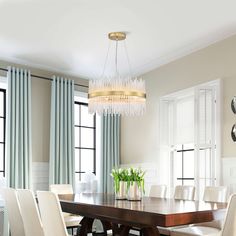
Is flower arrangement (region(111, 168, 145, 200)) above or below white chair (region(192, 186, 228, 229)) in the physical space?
above

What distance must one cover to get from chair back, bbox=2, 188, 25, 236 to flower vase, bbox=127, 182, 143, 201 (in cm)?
114

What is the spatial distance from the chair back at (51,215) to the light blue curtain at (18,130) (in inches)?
101

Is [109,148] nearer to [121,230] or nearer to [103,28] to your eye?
[103,28]

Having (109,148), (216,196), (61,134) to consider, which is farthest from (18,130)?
(216,196)

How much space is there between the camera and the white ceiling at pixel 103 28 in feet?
13.6

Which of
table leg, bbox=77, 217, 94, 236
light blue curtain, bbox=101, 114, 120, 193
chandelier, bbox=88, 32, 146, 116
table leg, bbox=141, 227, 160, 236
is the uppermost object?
chandelier, bbox=88, 32, 146, 116

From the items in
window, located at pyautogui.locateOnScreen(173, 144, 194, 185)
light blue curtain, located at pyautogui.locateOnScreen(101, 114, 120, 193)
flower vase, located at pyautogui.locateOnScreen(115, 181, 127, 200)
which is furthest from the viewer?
light blue curtain, located at pyautogui.locateOnScreen(101, 114, 120, 193)

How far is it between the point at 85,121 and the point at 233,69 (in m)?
2.98

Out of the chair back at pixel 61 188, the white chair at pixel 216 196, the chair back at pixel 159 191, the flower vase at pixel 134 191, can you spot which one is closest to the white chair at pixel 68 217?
the chair back at pixel 61 188

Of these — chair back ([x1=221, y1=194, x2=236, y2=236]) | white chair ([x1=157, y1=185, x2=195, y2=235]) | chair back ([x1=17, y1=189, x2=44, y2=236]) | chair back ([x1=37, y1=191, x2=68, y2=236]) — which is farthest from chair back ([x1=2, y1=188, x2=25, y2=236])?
chair back ([x1=221, y1=194, x2=236, y2=236])

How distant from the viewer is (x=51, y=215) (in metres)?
3.09

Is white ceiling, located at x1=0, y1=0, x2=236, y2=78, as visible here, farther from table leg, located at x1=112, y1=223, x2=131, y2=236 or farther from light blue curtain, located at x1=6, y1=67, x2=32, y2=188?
table leg, located at x1=112, y1=223, x2=131, y2=236

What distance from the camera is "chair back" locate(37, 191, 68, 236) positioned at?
301cm

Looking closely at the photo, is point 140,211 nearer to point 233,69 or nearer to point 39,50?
point 233,69
